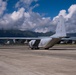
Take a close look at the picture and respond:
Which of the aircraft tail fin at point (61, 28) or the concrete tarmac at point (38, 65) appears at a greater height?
the aircraft tail fin at point (61, 28)

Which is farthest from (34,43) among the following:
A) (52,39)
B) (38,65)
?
(38,65)

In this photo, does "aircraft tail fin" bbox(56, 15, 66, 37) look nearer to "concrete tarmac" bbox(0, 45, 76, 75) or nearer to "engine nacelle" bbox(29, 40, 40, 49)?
"engine nacelle" bbox(29, 40, 40, 49)

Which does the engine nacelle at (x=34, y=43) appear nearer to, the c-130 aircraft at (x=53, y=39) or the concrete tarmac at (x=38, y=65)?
the c-130 aircraft at (x=53, y=39)

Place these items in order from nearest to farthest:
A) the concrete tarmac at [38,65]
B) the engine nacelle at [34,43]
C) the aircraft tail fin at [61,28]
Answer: the concrete tarmac at [38,65]
the aircraft tail fin at [61,28]
the engine nacelle at [34,43]

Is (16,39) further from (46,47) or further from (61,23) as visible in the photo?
(61,23)

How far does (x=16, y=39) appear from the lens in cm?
7119

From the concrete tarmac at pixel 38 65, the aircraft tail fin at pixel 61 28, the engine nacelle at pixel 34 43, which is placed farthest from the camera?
the engine nacelle at pixel 34 43

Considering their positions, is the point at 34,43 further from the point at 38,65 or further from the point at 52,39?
the point at 38,65

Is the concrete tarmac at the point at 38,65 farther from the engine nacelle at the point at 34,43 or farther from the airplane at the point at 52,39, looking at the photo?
the engine nacelle at the point at 34,43

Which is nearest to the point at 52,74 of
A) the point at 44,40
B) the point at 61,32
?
the point at 61,32

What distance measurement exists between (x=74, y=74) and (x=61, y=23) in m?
43.8

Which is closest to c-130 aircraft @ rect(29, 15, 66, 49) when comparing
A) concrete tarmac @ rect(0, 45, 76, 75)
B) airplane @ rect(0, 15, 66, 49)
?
airplane @ rect(0, 15, 66, 49)

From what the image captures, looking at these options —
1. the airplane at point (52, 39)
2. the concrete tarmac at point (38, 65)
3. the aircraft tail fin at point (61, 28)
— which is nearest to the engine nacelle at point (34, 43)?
the airplane at point (52, 39)

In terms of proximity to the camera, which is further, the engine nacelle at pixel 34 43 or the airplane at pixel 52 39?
the engine nacelle at pixel 34 43
